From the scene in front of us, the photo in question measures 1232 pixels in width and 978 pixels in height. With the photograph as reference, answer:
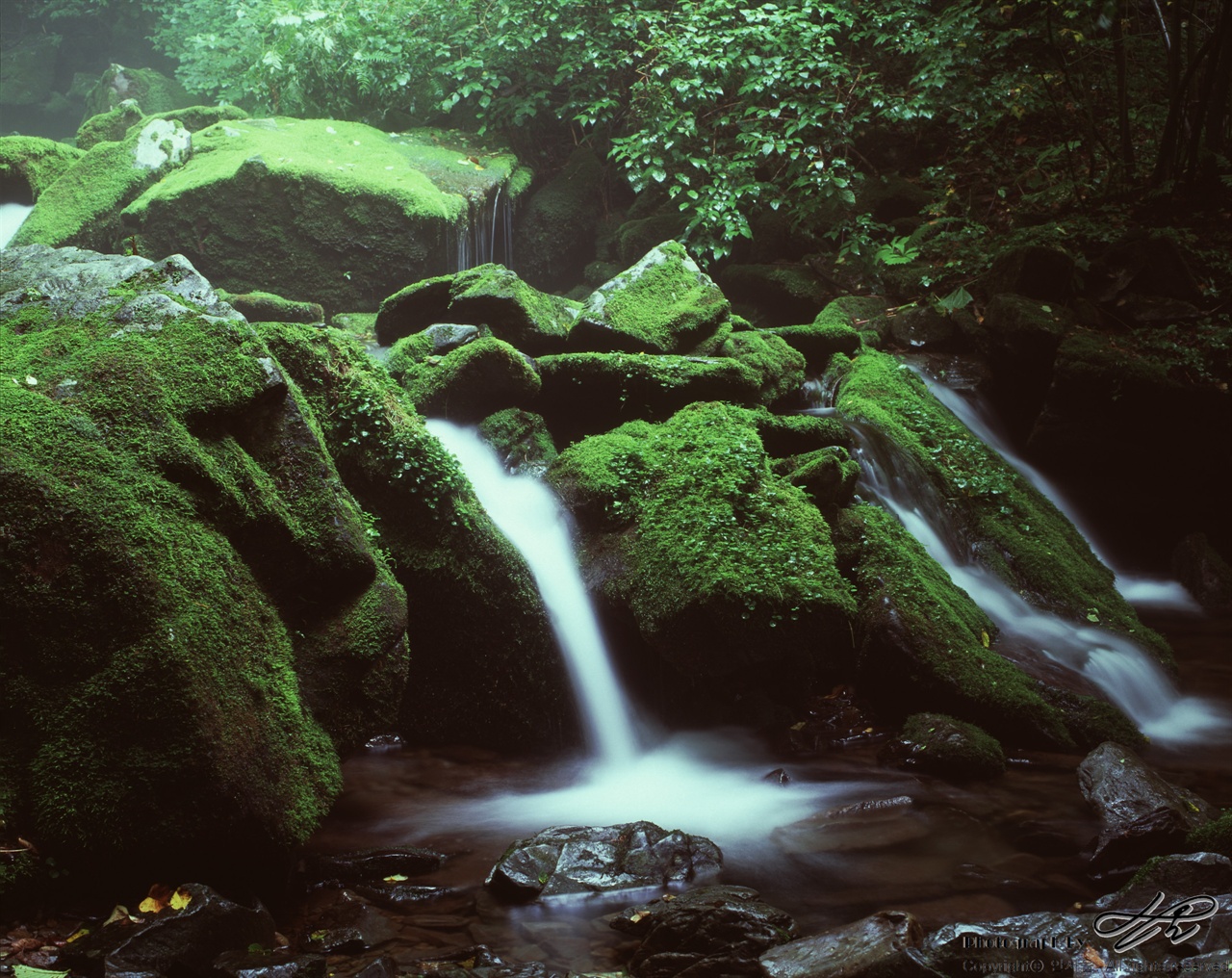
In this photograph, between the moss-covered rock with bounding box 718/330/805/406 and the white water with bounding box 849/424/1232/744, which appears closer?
the white water with bounding box 849/424/1232/744

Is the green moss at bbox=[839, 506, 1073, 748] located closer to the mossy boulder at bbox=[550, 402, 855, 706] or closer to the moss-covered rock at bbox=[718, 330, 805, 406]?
the mossy boulder at bbox=[550, 402, 855, 706]

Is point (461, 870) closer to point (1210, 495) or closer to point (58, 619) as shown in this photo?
point (58, 619)

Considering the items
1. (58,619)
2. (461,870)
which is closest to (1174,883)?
(461,870)

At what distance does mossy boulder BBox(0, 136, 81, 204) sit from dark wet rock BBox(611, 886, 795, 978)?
11.9 meters

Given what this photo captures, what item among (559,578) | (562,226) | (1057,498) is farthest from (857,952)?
(562,226)

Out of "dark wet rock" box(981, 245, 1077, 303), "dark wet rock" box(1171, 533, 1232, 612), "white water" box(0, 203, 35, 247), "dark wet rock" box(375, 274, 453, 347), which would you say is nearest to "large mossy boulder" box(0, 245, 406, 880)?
"dark wet rock" box(375, 274, 453, 347)

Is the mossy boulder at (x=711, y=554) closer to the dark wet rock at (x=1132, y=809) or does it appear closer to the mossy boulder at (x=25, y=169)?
the dark wet rock at (x=1132, y=809)

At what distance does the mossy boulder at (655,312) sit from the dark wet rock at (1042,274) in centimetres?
362

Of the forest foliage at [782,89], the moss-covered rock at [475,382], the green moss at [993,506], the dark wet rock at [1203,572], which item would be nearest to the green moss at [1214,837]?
the green moss at [993,506]

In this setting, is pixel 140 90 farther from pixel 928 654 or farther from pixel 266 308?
pixel 928 654

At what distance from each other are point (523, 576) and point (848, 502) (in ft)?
9.11

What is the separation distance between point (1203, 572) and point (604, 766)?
653 centimetres

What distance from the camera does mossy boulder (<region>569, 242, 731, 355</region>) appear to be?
793 centimetres

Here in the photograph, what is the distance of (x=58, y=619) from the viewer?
318 cm
